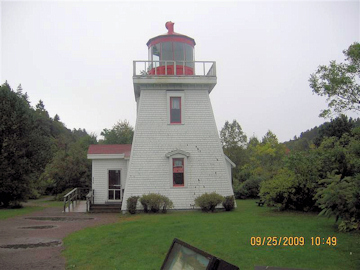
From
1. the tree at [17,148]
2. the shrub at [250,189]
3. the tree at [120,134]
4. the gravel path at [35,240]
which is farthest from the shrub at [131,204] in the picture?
the tree at [120,134]

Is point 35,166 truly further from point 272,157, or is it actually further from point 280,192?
point 272,157

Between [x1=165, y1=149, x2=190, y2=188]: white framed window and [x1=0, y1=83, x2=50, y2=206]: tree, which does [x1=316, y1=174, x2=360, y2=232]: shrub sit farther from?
[x1=0, y1=83, x2=50, y2=206]: tree

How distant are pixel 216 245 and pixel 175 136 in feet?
33.0

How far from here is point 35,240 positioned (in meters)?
11.3

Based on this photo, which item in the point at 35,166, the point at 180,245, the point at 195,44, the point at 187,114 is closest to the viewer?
the point at 180,245

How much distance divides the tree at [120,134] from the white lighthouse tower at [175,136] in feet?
96.6

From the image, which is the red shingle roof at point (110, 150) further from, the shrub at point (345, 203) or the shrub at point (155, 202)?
the shrub at point (345, 203)

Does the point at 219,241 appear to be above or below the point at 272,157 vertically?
below

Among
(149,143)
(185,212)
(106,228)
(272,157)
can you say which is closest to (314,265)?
(106,228)

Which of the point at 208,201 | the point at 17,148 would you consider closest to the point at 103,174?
the point at 17,148

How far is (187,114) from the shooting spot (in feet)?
61.4

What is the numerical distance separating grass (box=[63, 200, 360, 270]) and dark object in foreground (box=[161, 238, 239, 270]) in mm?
4401

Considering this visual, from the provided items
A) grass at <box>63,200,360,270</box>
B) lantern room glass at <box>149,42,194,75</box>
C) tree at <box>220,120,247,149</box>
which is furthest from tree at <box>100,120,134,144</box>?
grass at <box>63,200,360,270</box>

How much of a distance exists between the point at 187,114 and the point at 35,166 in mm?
12018
